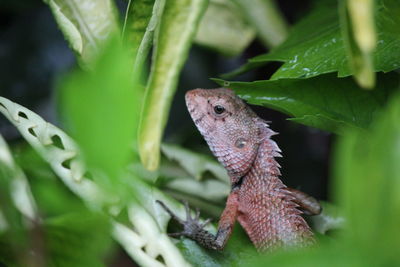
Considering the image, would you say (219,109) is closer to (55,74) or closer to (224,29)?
(224,29)

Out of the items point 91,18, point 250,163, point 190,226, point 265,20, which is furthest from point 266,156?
point 91,18

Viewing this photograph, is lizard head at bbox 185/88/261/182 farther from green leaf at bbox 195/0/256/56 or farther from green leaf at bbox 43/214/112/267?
green leaf at bbox 43/214/112/267

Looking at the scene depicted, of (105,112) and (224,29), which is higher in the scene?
(105,112)

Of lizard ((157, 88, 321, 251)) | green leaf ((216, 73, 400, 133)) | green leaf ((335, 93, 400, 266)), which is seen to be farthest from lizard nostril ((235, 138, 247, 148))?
green leaf ((335, 93, 400, 266))

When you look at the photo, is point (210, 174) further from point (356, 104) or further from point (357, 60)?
point (357, 60)

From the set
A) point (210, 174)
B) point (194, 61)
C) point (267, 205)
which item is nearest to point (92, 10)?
point (210, 174)

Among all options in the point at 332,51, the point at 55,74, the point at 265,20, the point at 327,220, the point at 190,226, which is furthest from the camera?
the point at 55,74
